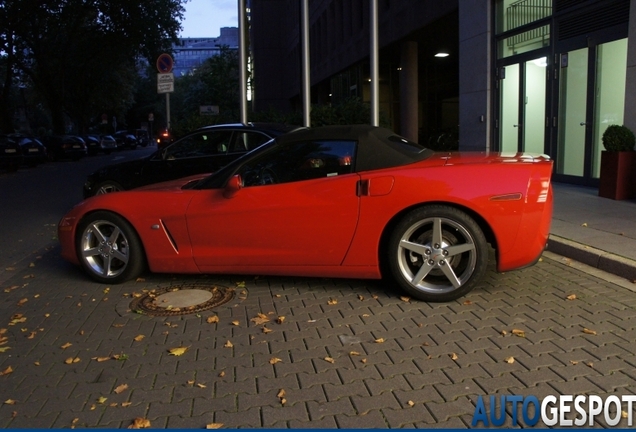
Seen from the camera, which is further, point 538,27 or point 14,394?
point 538,27

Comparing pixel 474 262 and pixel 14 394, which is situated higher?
pixel 474 262

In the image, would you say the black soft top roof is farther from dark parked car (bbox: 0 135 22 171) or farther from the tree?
the tree

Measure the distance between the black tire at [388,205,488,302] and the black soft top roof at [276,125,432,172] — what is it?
56 cm

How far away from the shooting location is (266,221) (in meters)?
5.57

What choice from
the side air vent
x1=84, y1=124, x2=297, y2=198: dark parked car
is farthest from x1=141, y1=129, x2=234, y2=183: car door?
the side air vent

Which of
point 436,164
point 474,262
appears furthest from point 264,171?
point 474,262

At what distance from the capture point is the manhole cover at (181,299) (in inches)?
210

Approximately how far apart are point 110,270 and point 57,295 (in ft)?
1.78

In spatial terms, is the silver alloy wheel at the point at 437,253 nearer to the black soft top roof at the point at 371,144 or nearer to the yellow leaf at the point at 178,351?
the black soft top roof at the point at 371,144

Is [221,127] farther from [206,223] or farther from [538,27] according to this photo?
[538,27]

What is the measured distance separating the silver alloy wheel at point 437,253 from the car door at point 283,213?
0.52 m

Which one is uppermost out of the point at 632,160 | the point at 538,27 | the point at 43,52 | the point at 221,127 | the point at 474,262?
the point at 43,52

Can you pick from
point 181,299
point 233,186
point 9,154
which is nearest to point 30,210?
point 181,299

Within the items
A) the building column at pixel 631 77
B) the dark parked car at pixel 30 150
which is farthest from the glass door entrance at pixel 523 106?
the dark parked car at pixel 30 150
